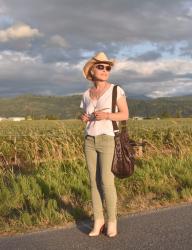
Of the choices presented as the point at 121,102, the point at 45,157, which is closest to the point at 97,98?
the point at 121,102

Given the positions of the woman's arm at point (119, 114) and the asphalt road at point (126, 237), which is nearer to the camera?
the asphalt road at point (126, 237)

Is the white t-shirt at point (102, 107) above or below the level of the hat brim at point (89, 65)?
below

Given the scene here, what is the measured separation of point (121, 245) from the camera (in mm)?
5488

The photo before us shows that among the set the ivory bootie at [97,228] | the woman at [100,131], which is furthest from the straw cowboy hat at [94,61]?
the ivory bootie at [97,228]

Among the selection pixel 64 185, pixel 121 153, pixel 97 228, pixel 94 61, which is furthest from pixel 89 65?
pixel 64 185

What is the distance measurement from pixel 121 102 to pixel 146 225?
1562 millimetres

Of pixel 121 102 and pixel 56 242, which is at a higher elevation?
pixel 121 102

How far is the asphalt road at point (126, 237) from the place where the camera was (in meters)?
5.48

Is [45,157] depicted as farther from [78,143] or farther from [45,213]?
[45,213]

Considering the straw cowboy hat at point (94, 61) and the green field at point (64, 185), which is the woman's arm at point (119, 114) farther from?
the green field at point (64, 185)

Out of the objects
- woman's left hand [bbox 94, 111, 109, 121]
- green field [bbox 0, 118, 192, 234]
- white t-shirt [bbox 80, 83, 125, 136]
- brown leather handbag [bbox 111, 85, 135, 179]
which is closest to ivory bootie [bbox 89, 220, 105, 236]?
brown leather handbag [bbox 111, 85, 135, 179]

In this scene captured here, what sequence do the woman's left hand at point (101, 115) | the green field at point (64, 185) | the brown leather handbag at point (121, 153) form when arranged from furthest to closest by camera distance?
the green field at point (64, 185)
the brown leather handbag at point (121, 153)
the woman's left hand at point (101, 115)

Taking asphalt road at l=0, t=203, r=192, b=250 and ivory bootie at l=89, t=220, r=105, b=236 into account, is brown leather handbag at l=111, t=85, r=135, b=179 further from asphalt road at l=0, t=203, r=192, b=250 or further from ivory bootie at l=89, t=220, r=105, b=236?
asphalt road at l=0, t=203, r=192, b=250

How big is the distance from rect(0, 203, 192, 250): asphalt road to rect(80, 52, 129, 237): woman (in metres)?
0.22
